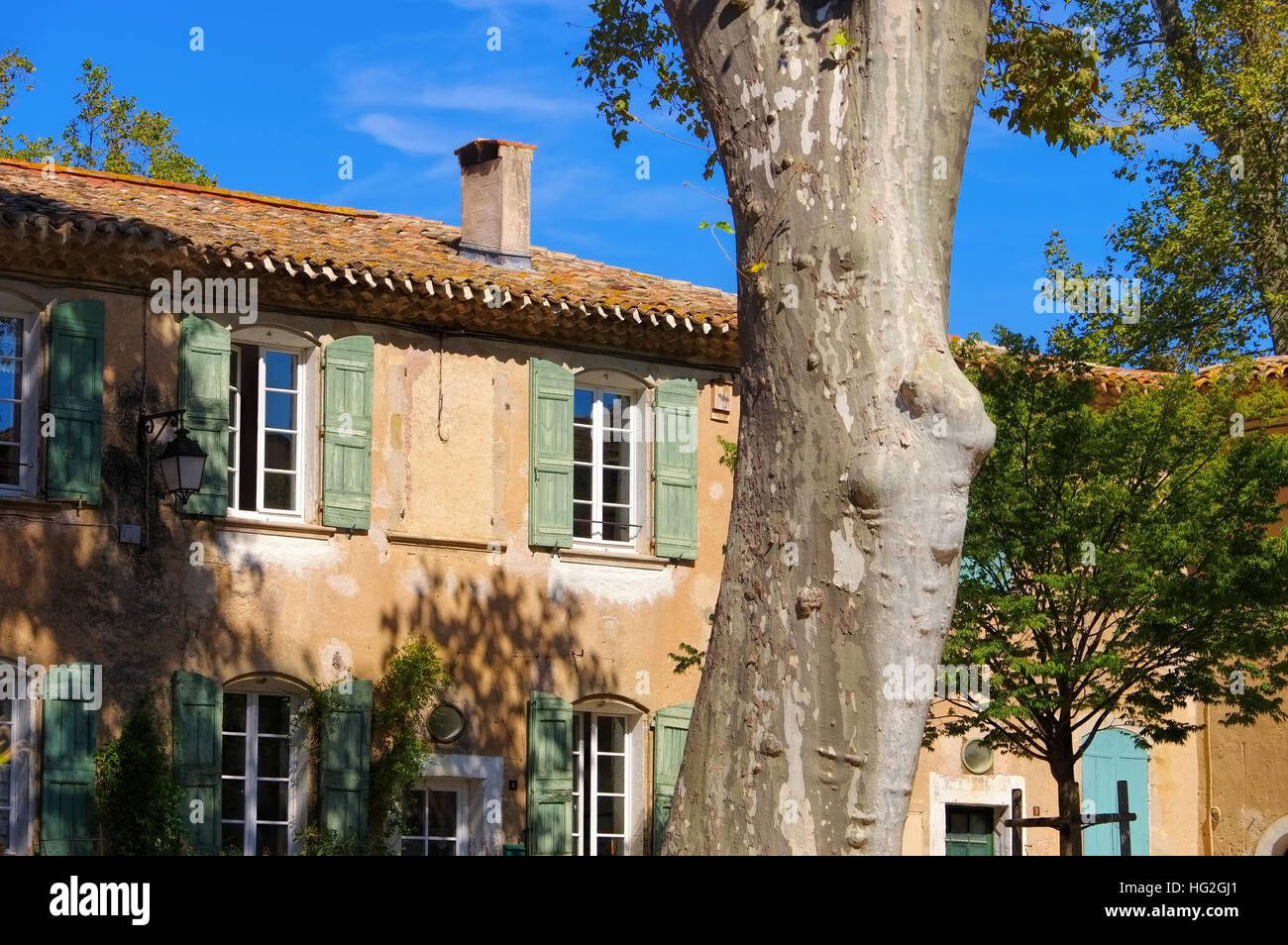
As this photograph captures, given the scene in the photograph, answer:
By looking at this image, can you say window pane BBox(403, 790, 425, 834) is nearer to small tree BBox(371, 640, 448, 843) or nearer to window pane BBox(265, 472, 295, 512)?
small tree BBox(371, 640, 448, 843)

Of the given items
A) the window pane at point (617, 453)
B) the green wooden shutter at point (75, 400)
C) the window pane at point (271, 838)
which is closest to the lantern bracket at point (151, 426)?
the green wooden shutter at point (75, 400)

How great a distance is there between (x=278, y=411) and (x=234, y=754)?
2.75 m

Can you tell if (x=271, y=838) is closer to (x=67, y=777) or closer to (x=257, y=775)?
(x=257, y=775)

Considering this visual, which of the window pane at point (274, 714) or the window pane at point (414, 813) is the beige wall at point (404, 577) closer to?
the window pane at point (274, 714)

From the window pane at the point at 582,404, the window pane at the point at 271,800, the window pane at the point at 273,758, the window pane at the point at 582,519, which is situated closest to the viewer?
the window pane at the point at 271,800

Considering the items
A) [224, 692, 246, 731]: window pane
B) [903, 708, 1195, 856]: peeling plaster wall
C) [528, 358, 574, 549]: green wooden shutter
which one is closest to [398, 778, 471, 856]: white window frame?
[224, 692, 246, 731]: window pane

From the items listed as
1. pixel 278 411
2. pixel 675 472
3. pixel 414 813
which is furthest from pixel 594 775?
pixel 278 411

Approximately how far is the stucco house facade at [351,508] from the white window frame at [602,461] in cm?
3

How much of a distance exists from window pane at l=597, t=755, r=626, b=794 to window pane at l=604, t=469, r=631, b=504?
2.25m

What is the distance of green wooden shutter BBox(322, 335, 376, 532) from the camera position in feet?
51.0

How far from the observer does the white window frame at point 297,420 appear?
15453 mm

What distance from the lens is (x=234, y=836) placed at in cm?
1489

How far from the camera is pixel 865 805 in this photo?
268 inches
